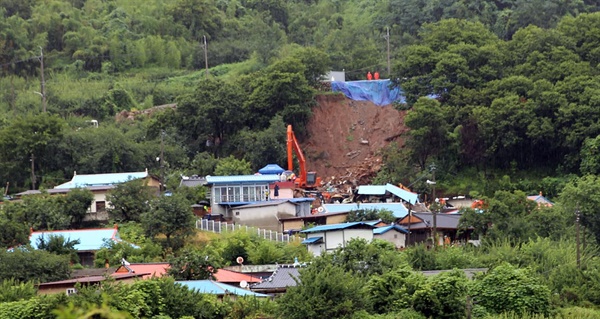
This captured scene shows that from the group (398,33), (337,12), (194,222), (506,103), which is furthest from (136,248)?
(337,12)

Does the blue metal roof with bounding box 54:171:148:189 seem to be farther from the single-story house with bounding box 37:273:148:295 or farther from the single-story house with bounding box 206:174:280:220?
the single-story house with bounding box 37:273:148:295

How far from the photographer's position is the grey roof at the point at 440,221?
36938mm

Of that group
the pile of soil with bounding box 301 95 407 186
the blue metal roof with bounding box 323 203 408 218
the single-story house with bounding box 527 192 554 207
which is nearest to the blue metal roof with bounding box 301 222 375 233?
the blue metal roof with bounding box 323 203 408 218

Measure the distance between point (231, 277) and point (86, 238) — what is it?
635 cm

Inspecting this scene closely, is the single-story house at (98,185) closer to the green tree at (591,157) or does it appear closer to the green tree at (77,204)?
the green tree at (77,204)

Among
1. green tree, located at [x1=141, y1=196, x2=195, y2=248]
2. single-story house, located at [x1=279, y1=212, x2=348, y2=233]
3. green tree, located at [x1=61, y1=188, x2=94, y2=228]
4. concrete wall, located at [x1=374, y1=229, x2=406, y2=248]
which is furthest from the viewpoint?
single-story house, located at [x1=279, y1=212, x2=348, y2=233]

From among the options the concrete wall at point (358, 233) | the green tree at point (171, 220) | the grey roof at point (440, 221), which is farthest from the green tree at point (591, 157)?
the green tree at point (171, 220)

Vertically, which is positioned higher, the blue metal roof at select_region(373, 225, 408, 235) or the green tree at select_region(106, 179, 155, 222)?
the green tree at select_region(106, 179, 155, 222)

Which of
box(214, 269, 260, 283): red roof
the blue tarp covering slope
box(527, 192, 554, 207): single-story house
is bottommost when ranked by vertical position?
box(214, 269, 260, 283): red roof

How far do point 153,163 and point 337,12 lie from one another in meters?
25.8

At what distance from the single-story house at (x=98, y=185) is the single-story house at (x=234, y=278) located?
904 centimetres

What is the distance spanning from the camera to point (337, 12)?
67.9 metres

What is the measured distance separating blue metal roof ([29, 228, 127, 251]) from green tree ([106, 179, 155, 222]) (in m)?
2.29

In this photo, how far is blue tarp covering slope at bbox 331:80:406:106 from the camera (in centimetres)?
4869
